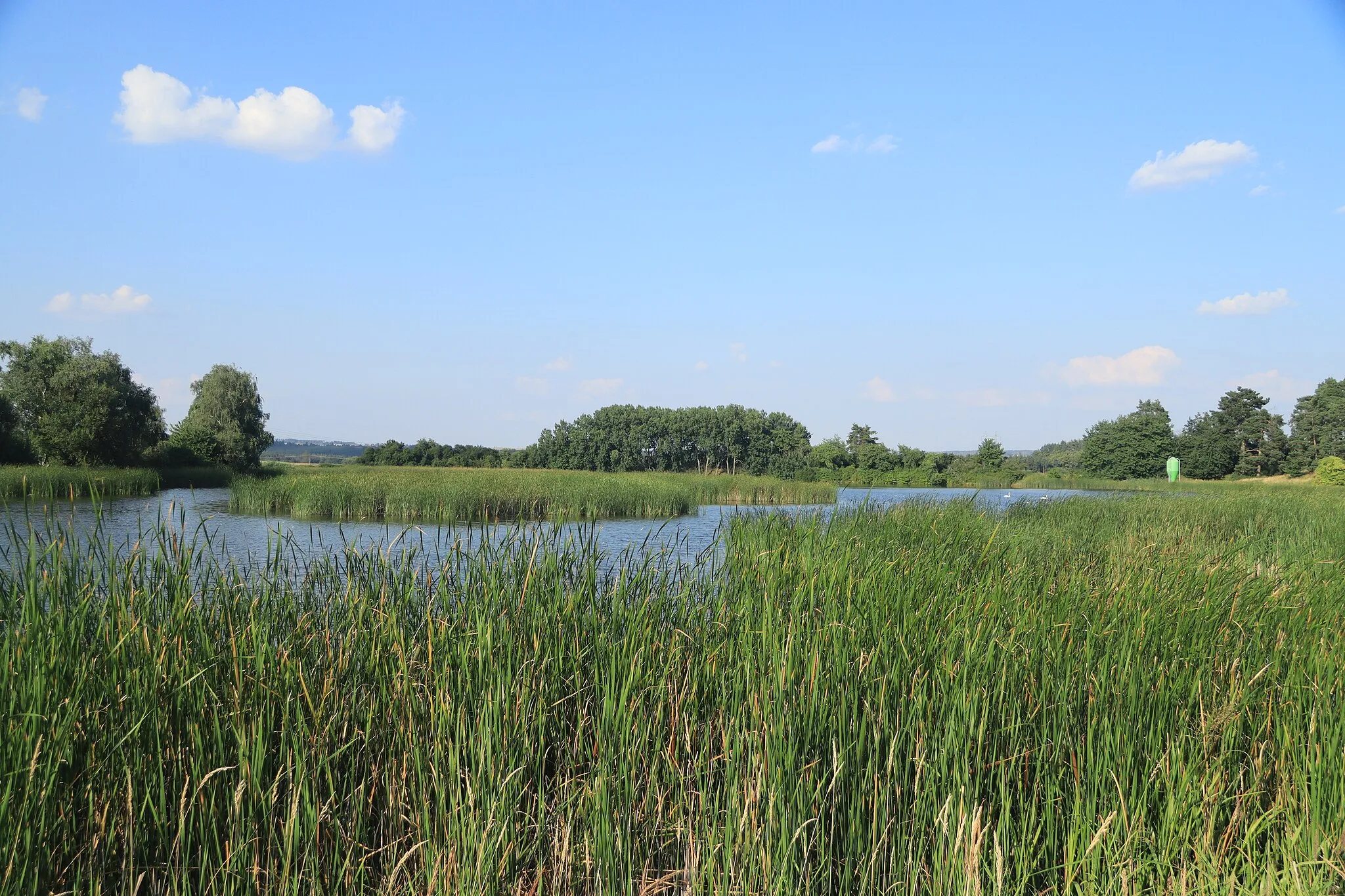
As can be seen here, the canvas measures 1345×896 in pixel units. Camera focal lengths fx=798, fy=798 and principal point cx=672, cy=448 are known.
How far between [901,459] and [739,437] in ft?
41.4

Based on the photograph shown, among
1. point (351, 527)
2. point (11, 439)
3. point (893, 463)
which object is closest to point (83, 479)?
point (351, 527)

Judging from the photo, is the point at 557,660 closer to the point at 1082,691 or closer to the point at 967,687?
the point at 967,687

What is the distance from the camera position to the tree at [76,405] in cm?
3155

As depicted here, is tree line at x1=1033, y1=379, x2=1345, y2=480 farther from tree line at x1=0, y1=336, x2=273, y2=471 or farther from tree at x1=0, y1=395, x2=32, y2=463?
tree at x1=0, y1=395, x2=32, y2=463

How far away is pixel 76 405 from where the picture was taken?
104 ft

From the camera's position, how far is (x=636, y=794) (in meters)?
2.67

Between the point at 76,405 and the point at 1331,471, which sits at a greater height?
the point at 76,405

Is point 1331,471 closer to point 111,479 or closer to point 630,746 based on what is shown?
point 630,746

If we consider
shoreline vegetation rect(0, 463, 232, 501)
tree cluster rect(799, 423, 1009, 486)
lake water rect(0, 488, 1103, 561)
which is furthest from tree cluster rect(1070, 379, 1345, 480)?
shoreline vegetation rect(0, 463, 232, 501)

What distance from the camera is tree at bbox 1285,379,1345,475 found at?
48.8m

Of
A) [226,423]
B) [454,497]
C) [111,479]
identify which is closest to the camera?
[454,497]

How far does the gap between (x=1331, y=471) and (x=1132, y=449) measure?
22.8 m

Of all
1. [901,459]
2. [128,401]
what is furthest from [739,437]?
[128,401]

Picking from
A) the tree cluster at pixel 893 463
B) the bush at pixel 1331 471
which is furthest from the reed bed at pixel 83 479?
the bush at pixel 1331 471
